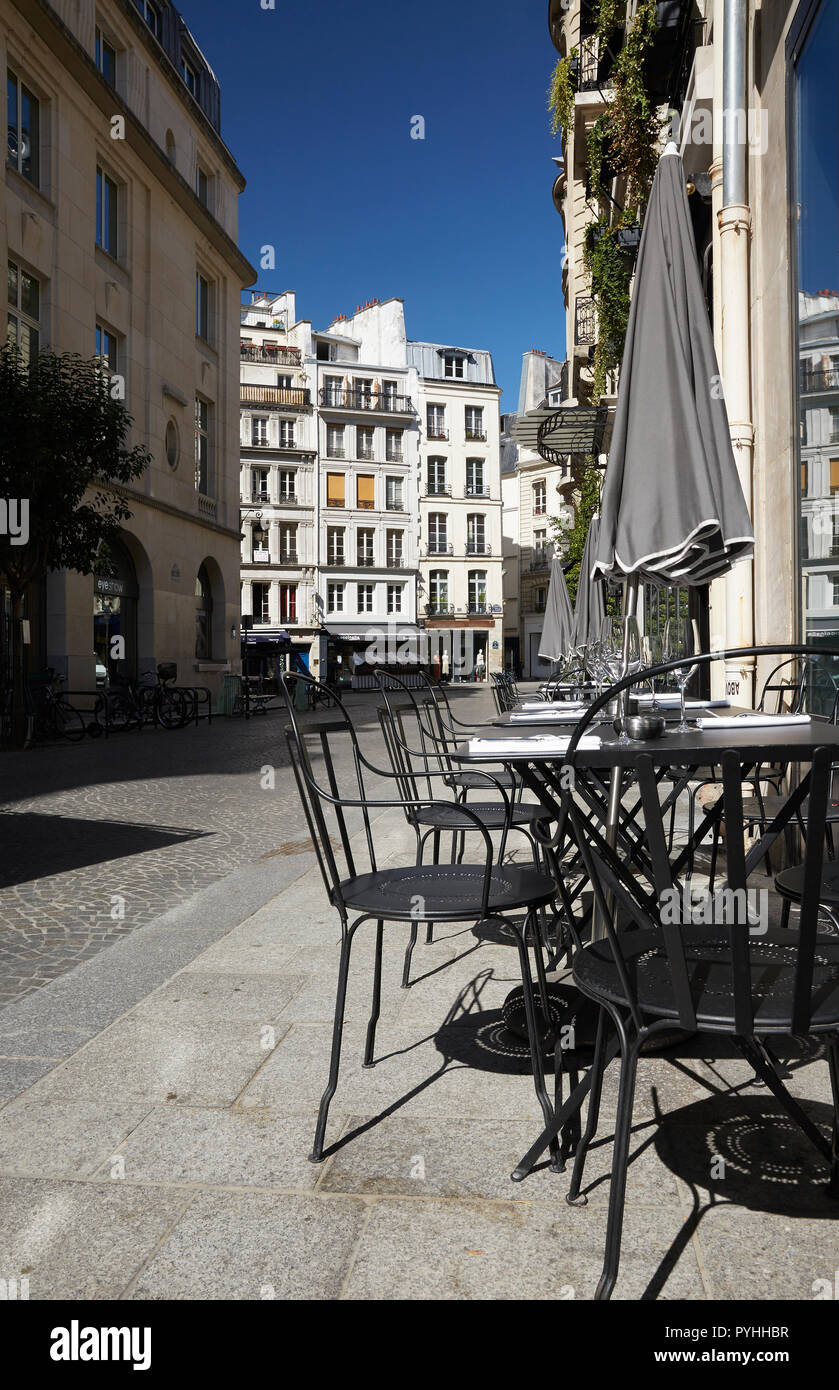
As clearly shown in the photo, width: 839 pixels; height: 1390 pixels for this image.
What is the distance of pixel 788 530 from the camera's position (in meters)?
6.94

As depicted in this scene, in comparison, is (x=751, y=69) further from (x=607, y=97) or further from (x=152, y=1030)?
(x=607, y=97)

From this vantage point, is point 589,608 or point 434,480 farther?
point 434,480

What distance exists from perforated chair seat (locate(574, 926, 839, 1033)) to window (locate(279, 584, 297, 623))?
49136 millimetres

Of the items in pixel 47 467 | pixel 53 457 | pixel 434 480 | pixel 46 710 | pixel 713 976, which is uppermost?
pixel 434 480

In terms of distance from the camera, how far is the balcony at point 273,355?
172 feet

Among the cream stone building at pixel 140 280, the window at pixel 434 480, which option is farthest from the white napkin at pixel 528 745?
the window at pixel 434 480

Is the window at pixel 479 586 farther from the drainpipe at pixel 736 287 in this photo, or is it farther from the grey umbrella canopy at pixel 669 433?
the grey umbrella canopy at pixel 669 433

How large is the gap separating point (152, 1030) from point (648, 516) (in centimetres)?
235

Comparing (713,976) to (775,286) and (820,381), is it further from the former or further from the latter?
(775,286)

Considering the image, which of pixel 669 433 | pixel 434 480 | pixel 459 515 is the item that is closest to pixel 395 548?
pixel 459 515

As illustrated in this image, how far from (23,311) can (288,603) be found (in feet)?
106

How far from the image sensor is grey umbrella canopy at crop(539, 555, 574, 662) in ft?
49.0

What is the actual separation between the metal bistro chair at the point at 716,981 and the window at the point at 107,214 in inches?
934

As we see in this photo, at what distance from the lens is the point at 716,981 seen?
196cm
